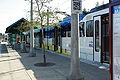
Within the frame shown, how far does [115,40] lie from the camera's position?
4.10 m

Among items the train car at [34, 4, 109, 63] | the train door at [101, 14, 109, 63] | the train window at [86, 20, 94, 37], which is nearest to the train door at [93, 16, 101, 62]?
the train car at [34, 4, 109, 63]

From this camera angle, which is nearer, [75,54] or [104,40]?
[75,54]

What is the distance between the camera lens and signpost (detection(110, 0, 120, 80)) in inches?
159

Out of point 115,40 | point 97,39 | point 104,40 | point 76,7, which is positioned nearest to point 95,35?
point 97,39

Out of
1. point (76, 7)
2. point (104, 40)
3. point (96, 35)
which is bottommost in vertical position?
point (104, 40)

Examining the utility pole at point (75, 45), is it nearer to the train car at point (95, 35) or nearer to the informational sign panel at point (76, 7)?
the informational sign panel at point (76, 7)

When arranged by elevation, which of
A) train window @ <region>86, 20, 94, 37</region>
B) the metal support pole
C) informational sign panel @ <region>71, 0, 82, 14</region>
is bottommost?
A: the metal support pole

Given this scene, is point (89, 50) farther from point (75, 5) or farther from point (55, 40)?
point (55, 40)

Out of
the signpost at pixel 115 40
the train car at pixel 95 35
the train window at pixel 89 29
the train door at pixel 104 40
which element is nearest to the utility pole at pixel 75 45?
the signpost at pixel 115 40

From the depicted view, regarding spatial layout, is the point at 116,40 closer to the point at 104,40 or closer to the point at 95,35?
the point at 104,40

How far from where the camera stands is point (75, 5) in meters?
6.57

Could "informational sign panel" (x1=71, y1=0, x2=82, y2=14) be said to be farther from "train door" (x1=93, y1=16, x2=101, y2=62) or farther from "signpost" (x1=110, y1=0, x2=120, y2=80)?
"train door" (x1=93, y1=16, x2=101, y2=62)

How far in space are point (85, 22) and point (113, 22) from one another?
7434 millimetres

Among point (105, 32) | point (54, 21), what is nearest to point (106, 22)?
point (105, 32)
